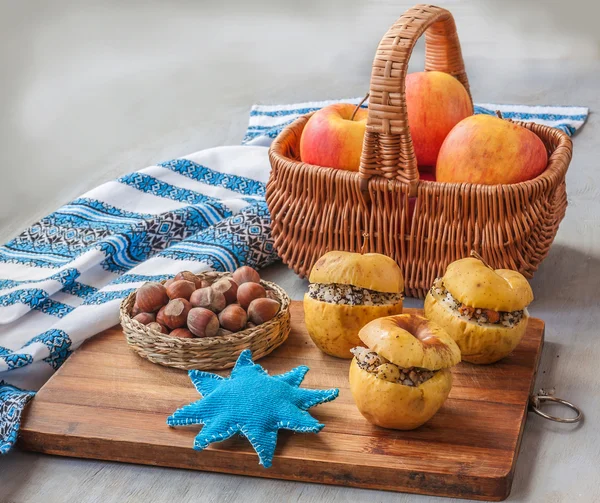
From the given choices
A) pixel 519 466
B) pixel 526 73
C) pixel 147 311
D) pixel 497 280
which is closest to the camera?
pixel 519 466

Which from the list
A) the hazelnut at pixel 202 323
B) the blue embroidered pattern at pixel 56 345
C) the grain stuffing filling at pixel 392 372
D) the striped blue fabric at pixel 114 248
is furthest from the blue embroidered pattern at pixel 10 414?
the grain stuffing filling at pixel 392 372

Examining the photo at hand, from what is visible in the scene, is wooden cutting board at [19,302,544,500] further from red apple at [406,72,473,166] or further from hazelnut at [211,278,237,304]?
red apple at [406,72,473,166]

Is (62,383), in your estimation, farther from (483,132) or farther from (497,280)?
(483,132)

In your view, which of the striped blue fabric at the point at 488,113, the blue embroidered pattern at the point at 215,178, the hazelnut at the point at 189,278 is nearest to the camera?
the hazelnut at the point at 189,278

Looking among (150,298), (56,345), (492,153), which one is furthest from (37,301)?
(492,153)

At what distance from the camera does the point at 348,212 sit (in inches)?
55.2

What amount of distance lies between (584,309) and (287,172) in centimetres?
55

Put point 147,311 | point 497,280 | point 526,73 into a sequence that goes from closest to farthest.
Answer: point 497,280 < point 147,311 < point 526,73

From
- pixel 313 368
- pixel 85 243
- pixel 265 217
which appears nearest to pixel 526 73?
pixel 265 217

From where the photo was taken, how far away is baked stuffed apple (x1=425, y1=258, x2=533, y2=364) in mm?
1144

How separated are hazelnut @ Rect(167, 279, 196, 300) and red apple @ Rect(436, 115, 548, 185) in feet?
1.52

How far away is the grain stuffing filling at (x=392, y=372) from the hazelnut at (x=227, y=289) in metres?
0.31

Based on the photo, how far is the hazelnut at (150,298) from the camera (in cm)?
127

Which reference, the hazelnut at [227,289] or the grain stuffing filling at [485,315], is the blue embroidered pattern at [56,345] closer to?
the hazelnut at [227,289]
